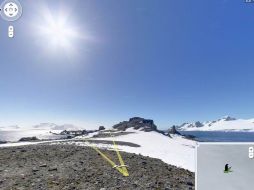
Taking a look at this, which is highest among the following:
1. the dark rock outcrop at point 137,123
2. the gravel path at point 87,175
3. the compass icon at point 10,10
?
the compass icon at point 10,10

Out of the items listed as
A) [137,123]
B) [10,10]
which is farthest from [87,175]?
[10,10]

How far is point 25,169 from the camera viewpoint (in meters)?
11.4

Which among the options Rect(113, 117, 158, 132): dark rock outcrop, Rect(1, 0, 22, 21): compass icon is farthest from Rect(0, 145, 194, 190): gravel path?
Rect(1, 0, 22, 21): compass icon

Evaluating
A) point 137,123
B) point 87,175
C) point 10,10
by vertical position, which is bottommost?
point 87,175

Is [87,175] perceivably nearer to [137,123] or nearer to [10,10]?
[137,123]

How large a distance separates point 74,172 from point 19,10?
6.69 metres

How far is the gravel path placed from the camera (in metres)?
8.90

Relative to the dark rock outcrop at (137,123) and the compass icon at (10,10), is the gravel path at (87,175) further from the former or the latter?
the compass icon at (10,10)

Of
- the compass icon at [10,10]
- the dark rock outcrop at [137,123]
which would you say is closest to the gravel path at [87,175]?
the dark rock outcrop at [137,123]

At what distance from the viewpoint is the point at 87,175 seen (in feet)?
32.9

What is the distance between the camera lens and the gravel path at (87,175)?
890 centimetres

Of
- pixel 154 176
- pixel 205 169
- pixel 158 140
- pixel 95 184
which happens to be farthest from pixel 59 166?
pixel 158 140

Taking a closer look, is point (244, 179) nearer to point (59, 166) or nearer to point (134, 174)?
point (134, 174)

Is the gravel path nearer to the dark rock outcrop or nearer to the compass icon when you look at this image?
the dark rock outcrop
